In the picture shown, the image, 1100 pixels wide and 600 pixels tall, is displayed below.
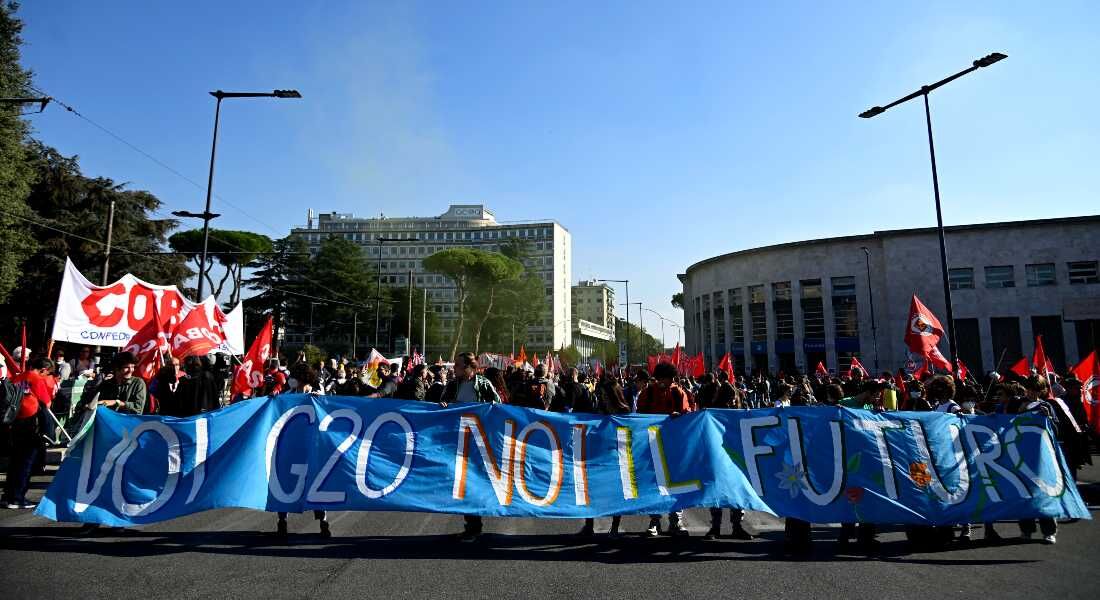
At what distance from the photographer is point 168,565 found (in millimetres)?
5344

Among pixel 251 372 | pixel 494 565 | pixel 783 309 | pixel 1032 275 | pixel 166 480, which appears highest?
pixel 1032 275

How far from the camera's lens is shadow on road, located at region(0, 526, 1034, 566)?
575cm

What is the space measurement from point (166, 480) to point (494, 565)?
11.0 ft

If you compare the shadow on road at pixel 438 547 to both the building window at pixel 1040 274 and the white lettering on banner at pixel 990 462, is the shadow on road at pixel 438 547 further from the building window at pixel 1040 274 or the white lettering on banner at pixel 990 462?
the building window at pixel 1040 274

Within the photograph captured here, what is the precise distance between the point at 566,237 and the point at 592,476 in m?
123

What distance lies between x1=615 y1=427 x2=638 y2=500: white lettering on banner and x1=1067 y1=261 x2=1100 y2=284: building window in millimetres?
53927

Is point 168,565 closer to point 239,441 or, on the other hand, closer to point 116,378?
point 239,441

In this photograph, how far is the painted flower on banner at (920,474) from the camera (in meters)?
6.32

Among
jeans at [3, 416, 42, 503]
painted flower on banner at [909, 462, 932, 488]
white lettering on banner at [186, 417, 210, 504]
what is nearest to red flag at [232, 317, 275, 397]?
jeans at [3, 416, 42, 503]

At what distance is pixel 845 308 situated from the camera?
5456 cm

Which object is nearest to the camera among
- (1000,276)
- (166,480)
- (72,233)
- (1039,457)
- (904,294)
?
(166,480)

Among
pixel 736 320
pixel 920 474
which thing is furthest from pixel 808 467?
pixel 736 320

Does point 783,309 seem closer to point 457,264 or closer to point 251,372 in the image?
point 457,264

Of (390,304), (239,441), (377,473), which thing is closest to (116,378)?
(239,441)
